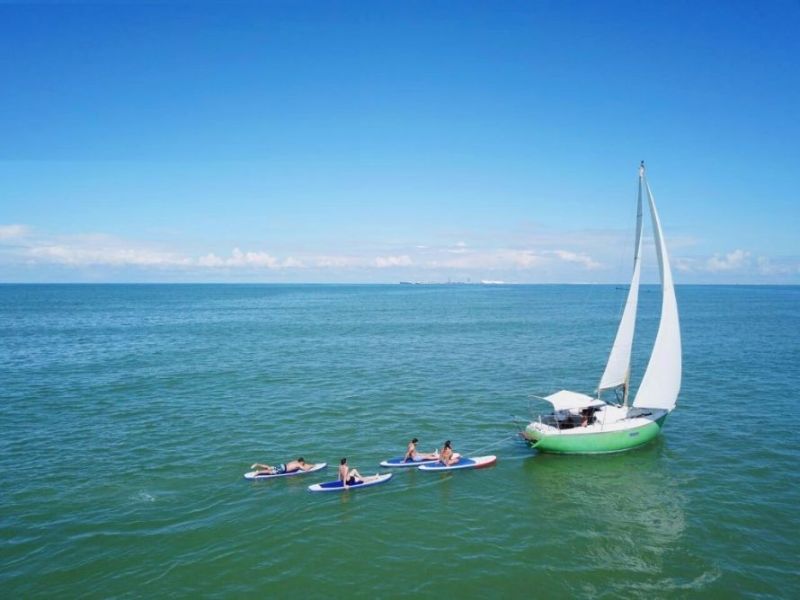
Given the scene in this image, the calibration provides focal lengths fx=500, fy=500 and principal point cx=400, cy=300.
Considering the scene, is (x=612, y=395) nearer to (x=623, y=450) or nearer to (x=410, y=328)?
(x=623, y=450)

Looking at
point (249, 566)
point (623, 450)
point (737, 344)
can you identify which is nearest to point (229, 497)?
point (249, 566)

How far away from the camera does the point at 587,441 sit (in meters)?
→ 31.9

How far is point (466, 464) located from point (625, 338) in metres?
14.4

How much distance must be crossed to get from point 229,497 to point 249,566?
655 cm

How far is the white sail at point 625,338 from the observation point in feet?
108

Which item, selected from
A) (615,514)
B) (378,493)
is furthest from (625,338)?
(378,493)

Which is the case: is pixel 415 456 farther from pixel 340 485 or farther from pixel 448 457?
pixel 340 485

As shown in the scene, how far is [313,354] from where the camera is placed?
2771 inches

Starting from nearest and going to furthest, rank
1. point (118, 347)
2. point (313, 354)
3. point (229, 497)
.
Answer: point (229, 497) → point (313, 354) → point (118, 347)

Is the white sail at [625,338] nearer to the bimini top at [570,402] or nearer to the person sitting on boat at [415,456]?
the bimini top at [570,402]

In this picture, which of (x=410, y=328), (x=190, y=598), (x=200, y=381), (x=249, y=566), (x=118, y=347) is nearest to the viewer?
(x=190, y=598)

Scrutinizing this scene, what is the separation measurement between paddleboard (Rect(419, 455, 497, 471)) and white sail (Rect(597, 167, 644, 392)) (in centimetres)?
1001

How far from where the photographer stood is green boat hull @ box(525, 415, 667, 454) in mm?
31766

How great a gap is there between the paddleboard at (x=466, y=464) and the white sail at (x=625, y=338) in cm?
→ 1001
